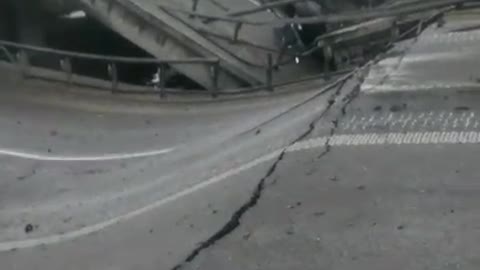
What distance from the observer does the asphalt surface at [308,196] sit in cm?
544

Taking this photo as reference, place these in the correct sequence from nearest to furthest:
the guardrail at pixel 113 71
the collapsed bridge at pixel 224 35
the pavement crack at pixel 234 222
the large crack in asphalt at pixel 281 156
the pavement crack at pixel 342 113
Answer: the pavement crack at pixel 234 222, the large crack in asphalt at pixel 281 156, the pavement crack at pixel 342 113, the guardrail at pixel 113 71, the collapsed bridge at pixel 224 35

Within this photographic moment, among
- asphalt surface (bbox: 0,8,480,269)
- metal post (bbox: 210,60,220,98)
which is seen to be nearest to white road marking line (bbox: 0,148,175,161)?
asphalt surface (bbox: 0,8,480,269)

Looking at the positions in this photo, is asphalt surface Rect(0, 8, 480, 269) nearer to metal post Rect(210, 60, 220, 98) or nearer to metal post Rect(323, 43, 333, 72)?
metal post Rect(323, 43, 333, 72)

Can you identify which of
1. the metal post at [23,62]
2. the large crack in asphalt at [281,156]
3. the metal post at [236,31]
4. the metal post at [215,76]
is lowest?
the metal post at [23,62]

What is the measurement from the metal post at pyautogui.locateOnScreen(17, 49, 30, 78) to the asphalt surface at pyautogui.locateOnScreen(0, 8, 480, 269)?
22.1ft

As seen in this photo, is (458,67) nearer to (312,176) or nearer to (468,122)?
(468,122)

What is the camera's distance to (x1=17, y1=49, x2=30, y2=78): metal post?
17.9 m

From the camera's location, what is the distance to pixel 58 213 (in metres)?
9.30

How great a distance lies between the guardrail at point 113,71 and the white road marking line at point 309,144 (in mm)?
7455

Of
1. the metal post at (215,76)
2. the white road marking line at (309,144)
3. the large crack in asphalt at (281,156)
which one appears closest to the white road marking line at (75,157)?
the metal post at (215,76)

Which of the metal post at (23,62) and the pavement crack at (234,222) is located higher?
the pavement crack at (234,222)

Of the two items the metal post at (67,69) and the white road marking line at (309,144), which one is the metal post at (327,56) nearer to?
the metal post at (67,69)

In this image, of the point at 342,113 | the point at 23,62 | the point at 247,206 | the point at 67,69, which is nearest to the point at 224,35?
the point at 67,69

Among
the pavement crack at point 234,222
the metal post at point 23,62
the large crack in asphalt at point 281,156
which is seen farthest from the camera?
the metal post at point 23,62
